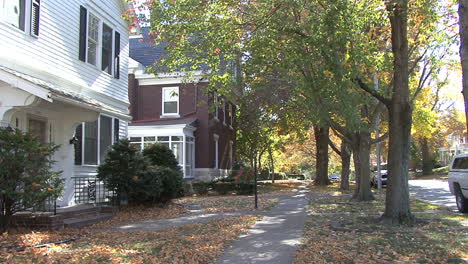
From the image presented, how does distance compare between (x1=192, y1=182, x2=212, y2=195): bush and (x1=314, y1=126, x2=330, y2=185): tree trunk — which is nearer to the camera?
(x1=192, y1=182, x2=212, y2=195): bush

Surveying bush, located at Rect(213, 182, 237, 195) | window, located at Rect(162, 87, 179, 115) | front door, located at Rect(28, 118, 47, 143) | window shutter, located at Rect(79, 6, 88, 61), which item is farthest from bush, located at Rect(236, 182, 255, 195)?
front door, located at Rect(28, 118, 47, 143)

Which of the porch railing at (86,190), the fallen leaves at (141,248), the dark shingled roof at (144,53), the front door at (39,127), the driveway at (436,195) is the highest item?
the dark shingled roof at (144,53)

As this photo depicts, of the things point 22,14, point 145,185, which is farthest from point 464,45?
point 22,14

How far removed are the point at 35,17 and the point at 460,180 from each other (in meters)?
12.8

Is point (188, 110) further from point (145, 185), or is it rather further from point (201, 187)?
point (145, 185)

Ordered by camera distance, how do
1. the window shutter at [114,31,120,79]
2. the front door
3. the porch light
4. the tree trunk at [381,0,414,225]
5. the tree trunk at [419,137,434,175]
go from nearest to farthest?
the tree trunk at [381,0,414,225]
the front door
the porch light
the window shutter at [114,31,120,79]
the tree trunk at [419,137,434,175]

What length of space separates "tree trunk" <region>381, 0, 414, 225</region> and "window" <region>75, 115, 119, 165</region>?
29.0 feet

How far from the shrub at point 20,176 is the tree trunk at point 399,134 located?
25.1ft

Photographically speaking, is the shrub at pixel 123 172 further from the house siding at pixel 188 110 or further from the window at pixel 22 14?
the house siding at pixel 188 110

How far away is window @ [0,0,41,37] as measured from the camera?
969 centimetres

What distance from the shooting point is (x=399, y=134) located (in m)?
10.3

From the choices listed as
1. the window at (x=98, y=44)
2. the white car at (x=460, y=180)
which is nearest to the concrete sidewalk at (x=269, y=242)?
the white car at (x=460, y=180)

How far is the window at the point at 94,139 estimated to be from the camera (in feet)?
42.1

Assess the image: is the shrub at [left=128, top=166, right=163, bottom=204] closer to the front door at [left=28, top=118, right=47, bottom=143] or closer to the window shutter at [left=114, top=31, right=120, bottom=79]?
the front door at [left=28, top=118, right=47, bottom=143]
